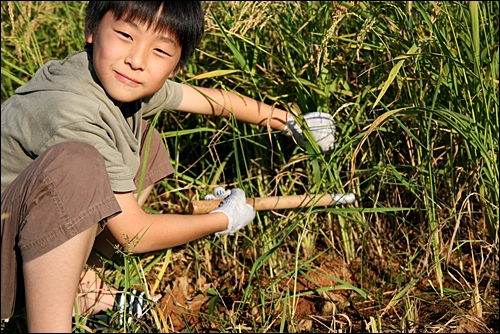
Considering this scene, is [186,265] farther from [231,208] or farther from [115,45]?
[115,45]

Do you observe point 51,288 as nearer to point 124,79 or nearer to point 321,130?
point 124,79

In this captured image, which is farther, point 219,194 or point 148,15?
point 219,194

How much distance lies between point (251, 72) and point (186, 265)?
70 cm

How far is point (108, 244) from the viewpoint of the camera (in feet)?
6.54

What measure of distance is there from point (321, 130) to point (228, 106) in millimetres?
329

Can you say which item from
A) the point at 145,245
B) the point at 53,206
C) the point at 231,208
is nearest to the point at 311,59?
the point at 231,208

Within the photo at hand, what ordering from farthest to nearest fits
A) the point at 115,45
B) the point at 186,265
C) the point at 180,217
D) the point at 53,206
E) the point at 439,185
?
1. the point at 186,265
2. the point at 439,185
3. the point at 180,217
4. the point at 115,45
5. the point at 53,206

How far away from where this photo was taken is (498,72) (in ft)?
6.75

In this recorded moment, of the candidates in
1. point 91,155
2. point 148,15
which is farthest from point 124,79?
point 91,155

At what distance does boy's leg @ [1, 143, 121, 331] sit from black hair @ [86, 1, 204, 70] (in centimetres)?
44

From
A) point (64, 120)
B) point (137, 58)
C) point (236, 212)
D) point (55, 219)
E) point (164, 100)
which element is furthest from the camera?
point (164, 100)

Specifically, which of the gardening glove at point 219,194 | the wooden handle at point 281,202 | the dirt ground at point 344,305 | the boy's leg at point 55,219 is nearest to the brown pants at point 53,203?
the boy's leg at point 55,219

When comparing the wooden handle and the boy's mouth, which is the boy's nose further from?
the wooden handle

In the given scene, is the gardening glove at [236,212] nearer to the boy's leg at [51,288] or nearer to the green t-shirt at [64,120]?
the green t-shirt at [64,120]
